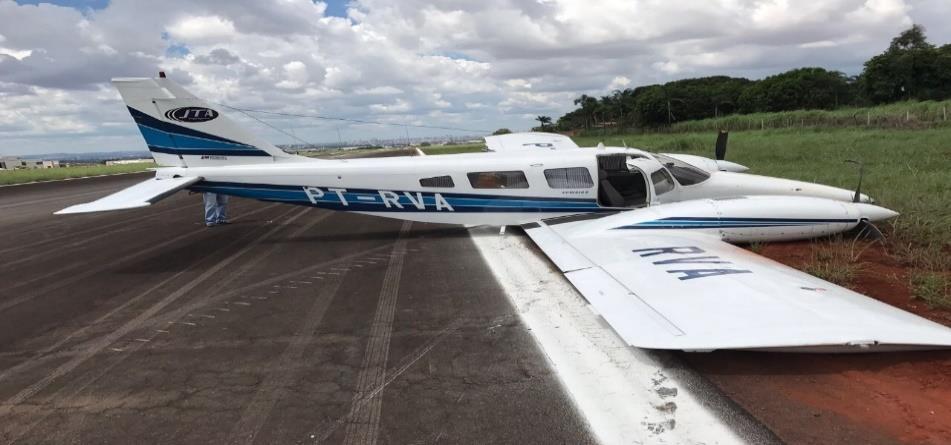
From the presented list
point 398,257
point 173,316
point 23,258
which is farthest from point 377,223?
point 23,258

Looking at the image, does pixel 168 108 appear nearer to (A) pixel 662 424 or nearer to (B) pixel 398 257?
(B) pixel 398 257

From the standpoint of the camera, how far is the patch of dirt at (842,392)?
3184 millimetres

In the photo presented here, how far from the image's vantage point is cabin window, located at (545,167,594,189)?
8.98 meters

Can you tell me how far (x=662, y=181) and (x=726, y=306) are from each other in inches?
191

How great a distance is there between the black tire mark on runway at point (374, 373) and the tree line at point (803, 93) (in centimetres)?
7485

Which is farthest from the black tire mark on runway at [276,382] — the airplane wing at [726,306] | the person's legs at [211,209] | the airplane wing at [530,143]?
the airplane wing at [530,143]

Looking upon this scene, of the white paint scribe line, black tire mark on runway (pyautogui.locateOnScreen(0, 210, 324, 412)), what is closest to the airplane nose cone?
the white paint scribe line

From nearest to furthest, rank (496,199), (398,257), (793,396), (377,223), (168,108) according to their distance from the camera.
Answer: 1. (793,396)
2. (398,257)
3. (496,199)
4. (168,108)
5. (377,223)

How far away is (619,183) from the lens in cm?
917

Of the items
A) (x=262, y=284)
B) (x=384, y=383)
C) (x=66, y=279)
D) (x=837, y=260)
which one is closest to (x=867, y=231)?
(x=837, y=260)

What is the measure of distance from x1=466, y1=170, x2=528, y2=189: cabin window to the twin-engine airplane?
0.8 inches

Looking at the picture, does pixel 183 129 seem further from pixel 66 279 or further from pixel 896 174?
pixel 896 174

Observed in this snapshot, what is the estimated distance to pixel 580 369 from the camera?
13.9 ft

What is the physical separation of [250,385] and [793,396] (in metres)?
4.49
